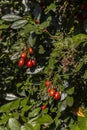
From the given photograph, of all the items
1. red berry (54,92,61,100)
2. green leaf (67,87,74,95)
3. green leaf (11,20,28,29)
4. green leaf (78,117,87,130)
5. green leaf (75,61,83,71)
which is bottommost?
green leaf (78,117,87,130)

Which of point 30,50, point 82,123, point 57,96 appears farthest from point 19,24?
point 82,123

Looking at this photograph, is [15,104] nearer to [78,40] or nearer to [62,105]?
[62,105]

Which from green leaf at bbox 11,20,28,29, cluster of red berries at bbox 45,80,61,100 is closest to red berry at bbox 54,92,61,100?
cluster of red berries at bbox 45,80,61,100

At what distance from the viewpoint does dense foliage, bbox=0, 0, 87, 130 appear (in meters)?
1.69

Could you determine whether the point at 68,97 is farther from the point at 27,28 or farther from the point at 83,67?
the point at 27,28

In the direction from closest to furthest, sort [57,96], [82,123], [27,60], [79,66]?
[82,123], [79,66], [57,96], [27,60]

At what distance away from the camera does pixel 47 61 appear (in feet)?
6.19

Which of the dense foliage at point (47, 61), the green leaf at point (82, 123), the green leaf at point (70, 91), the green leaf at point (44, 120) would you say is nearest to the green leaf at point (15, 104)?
the dense foliage at point (47, 61)

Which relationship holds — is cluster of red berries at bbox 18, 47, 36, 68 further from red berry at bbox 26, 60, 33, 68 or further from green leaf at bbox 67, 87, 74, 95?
green leaf at bbox 67, 87, 74, 95

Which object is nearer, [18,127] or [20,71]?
[18,127]

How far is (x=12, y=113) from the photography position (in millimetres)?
1780

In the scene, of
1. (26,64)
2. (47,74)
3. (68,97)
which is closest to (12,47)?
(26,64)

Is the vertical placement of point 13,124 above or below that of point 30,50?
below

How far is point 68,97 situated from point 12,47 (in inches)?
15.4
